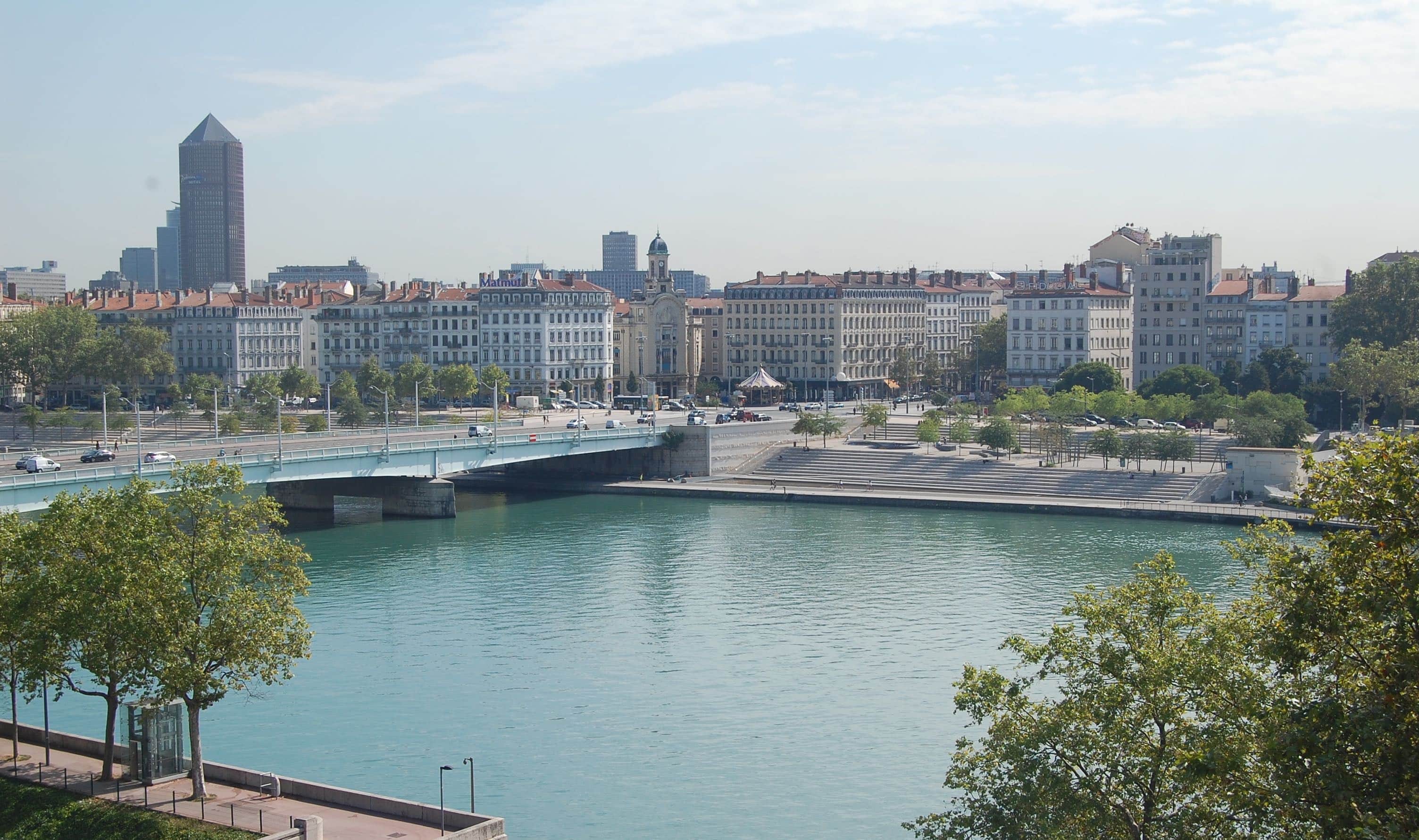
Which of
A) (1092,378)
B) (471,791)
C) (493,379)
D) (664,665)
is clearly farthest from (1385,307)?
(471,791)

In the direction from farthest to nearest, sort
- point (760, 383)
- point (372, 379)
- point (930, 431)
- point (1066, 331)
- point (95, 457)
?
point (760, 383), point (372, 379), point (1066, 331), point (930, 431), point (95, 457)

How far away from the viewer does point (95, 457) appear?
70.6 metres

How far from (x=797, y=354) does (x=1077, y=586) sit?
75423 mm

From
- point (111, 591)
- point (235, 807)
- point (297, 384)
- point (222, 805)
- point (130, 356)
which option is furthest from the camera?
point (297, 384)

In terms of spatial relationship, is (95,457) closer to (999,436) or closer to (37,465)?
(37,465)

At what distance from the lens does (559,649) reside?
139 ft

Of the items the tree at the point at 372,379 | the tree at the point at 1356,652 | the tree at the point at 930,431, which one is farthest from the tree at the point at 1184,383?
the tree at the point at 1356,652

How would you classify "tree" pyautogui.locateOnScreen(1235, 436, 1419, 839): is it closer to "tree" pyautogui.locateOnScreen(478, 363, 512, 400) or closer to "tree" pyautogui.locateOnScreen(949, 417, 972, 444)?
"tree" pyautogui.locateOnScreen(949, 417, 972, 444)

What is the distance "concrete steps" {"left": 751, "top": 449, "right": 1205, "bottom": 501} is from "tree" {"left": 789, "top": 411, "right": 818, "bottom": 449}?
45.7 inches

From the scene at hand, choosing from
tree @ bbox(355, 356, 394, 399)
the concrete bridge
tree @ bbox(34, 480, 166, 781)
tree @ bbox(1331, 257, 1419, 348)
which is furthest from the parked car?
tree @ bbox(1331, 257, 1419, 348)

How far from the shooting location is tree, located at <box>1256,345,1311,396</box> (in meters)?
93.9

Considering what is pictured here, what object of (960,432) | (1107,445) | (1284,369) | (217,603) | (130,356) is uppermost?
(130,356)

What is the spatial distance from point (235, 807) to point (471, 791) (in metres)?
4.20

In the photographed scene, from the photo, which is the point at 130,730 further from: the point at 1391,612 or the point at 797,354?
the point at 797,354
